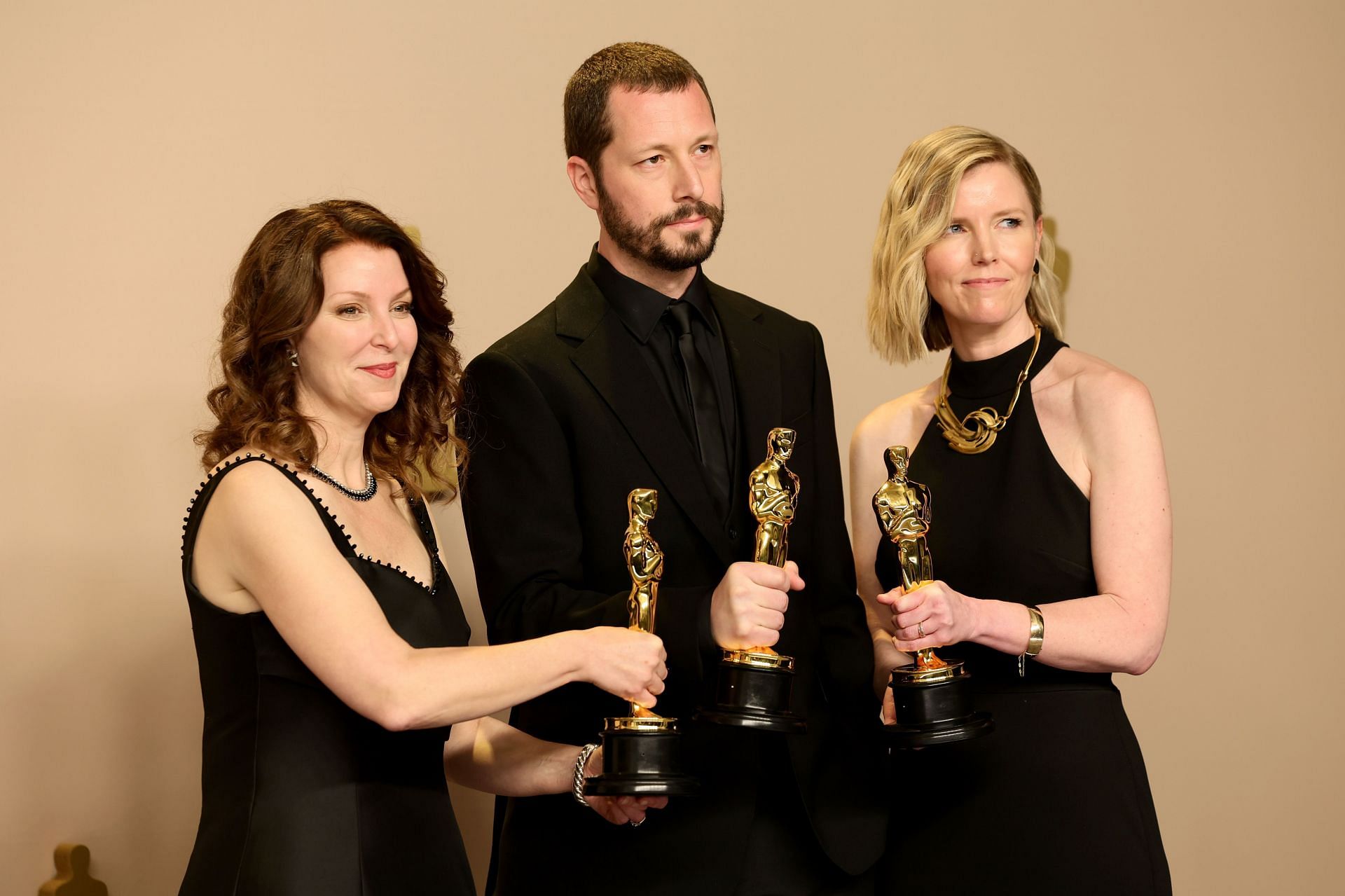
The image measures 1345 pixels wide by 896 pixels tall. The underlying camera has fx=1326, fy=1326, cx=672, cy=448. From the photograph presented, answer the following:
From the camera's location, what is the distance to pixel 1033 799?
107 inches

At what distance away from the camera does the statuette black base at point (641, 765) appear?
225 centimetres

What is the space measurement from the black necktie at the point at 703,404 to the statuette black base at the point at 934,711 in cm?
57

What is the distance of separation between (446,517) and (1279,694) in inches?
134

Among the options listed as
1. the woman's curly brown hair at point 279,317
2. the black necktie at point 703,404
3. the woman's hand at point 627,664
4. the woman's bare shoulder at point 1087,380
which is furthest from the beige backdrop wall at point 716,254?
the woman's hand at point 627,664

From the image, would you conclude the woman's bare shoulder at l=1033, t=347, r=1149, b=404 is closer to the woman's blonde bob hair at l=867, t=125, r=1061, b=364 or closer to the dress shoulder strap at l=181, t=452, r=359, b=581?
the woman's blonde bob hair at l=867, t=125, r=1061, b=364

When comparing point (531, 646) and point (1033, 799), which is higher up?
point (531, 646)

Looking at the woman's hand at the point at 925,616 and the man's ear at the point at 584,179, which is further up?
the man's ear at the point at 584,179

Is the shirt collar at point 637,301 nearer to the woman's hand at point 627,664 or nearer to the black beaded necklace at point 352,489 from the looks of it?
the black beaded necklace at point 352,489

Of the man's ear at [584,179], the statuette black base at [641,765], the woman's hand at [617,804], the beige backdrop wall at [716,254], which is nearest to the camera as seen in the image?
the statuette black base at [641,765]

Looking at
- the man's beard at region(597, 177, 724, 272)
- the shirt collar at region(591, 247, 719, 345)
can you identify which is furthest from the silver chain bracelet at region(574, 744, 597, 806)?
the man's beard at region(597, 177, 724, 272)

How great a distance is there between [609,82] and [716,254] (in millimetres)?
2214

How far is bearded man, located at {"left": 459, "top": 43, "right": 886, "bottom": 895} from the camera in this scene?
2.68 meters

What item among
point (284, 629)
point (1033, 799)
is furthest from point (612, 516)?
point (1033, 799)

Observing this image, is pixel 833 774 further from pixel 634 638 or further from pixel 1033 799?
pixel 634 638
